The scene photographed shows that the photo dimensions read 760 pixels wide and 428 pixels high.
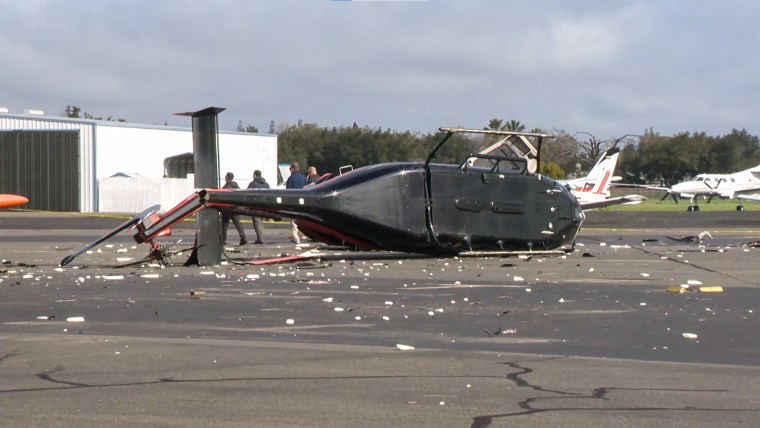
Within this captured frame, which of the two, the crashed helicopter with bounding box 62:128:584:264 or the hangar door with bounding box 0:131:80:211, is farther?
the hangar door with bounding box 0:131:80:211

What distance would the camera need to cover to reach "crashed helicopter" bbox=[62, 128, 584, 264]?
17781 millimetres

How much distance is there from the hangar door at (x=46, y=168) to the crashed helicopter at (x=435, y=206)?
42849 millimetres

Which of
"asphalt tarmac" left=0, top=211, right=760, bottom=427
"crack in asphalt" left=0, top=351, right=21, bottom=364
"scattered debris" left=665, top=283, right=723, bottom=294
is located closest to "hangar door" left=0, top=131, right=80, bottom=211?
"asphalt tarmac" left=0, top=211, right=760, bottom=427

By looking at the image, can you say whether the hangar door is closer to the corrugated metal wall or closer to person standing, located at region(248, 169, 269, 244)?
the corrugated metal wall

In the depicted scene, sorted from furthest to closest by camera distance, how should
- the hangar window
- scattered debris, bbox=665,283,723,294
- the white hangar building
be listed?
1. the hangar window
2. the white hangar building
3. scattered debris, bbox=665,283,723,294

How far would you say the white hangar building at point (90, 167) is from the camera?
57406 millimetres

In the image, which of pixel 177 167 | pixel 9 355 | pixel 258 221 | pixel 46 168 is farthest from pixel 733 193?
pixel 9 355

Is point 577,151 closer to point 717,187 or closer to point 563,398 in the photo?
point 717,187

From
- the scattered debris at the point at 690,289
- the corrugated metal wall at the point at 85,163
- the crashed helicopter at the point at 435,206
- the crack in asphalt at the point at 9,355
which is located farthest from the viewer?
the corrugated metal wall at the point at 85,163

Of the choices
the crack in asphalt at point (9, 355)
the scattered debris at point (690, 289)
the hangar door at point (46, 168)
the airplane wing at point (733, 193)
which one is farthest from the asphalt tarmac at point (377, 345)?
the airplane wing at point (733, 193)

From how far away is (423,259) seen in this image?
62.6 ft

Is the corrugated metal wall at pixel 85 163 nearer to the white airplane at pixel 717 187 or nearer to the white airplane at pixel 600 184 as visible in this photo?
the white airplane at pixel 600 184

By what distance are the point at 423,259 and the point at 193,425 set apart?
43.3 feet

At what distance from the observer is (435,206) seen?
18438mm
